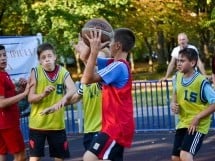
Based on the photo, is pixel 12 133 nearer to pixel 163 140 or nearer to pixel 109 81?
pixel 109 81

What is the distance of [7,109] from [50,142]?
0.63 m

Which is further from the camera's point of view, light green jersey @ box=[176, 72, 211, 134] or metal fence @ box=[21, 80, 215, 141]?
metal fence @ box=[21, 80, 215, 141]

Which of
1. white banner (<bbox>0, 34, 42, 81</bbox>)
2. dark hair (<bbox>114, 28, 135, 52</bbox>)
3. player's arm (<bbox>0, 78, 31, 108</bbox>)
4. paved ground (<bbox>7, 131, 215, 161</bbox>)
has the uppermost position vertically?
dark hair (<bbox>114, 28, 135, 52</bbox>)

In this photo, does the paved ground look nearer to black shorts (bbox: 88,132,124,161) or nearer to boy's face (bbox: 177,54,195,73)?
boy's face (bbox: 177,54,195,73)

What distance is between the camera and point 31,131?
6.40 m

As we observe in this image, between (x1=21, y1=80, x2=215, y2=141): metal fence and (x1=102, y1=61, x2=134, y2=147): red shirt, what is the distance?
7.02 meters

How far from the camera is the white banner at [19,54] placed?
9867mm

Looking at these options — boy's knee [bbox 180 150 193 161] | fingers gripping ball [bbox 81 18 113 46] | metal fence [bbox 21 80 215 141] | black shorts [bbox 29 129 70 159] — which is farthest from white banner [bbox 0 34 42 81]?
fingers gripping ball [bbox 81 18 113 46]

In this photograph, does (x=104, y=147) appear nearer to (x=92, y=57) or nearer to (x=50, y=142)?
(x=92, y=57)

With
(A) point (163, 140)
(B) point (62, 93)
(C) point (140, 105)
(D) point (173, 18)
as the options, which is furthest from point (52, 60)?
(D) point (173, 18)

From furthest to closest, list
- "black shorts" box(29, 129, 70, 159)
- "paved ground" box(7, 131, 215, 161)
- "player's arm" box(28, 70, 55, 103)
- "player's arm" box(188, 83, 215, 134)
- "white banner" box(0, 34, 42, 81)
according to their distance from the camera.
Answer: "white banner" box(0, 34, 42, 81) → "paved ground" box(7, 131, 215, 161) → "black shorts" box(29, 129, 70, 159) → "player's arm" box(28, 70, 55, 103) → "player's arm" box(188, 83, 215, 134)

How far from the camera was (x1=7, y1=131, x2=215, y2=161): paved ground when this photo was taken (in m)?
8.96

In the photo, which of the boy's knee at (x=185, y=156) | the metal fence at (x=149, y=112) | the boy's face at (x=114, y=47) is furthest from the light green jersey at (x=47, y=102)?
the metal fence at (x=149, y=112)

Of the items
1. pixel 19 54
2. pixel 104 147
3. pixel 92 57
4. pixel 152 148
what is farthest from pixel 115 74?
pixel 19 54
